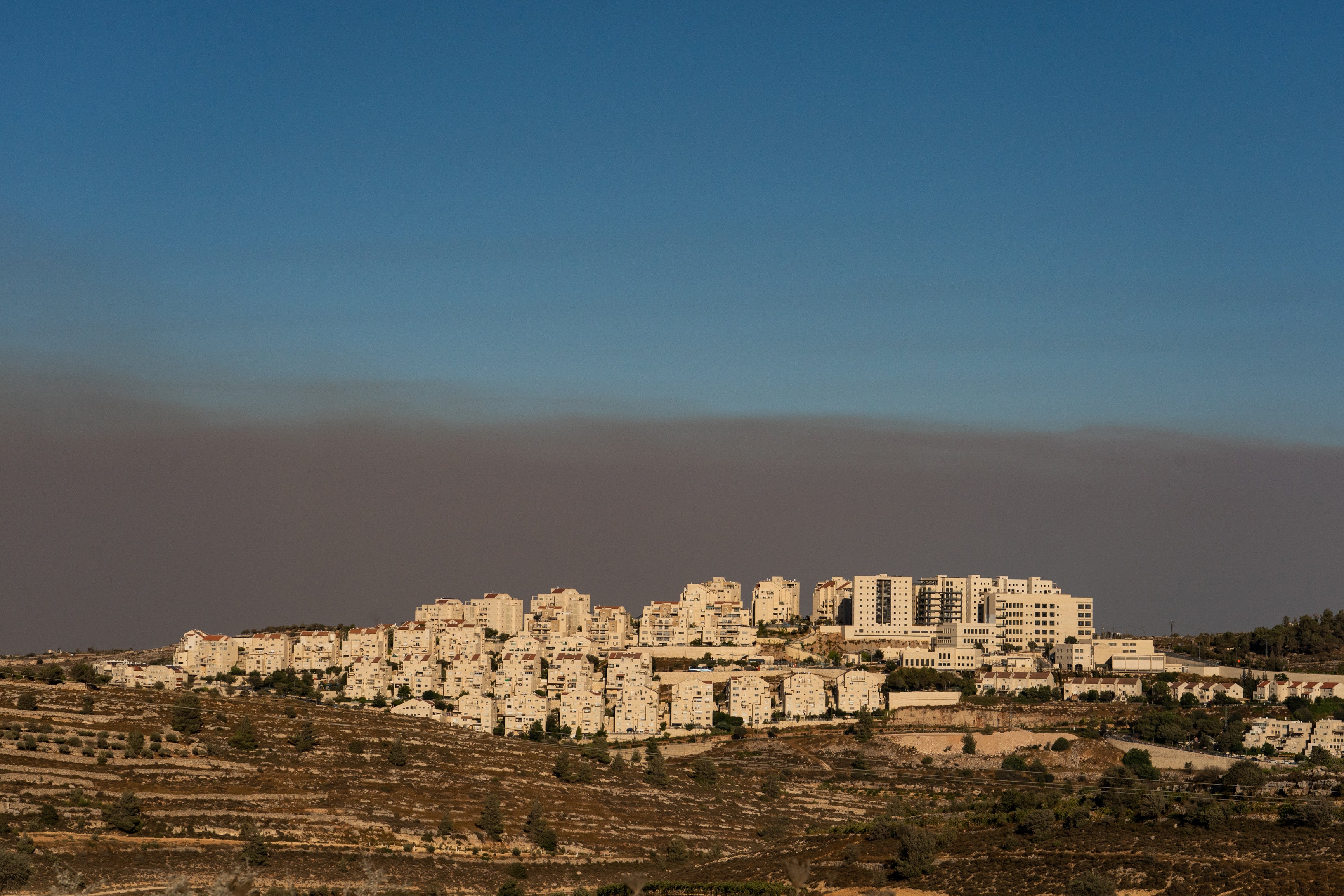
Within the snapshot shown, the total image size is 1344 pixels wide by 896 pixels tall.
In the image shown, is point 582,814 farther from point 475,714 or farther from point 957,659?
point 957,659

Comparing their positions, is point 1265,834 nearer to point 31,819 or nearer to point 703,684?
point 31,819

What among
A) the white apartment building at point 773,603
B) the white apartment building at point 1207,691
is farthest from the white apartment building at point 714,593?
the white apartment building at point 1207,691

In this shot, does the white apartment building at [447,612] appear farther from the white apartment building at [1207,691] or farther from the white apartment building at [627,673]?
the white apartment building at [1207,691]

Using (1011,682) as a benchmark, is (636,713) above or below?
below

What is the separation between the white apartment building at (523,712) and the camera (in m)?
79.1

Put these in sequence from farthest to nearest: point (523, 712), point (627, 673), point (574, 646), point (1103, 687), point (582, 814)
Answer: point (574, 646), point (1103, 687), point (627, 673), point (523, 712), point (582, 814)

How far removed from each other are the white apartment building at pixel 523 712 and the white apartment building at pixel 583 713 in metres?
1.05

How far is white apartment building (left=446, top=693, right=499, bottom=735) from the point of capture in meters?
77.9

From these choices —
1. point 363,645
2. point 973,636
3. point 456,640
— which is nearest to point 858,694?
point 973,636

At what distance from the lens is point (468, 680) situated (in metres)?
84.6

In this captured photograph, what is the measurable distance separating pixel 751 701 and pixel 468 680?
1668cm

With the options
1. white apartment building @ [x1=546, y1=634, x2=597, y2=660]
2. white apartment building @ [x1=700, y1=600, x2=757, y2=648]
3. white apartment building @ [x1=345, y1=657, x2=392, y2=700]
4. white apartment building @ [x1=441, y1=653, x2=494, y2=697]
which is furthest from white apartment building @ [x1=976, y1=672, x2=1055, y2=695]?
white apartment building @ [x1=345, y1=657, x2=392, y2=700]

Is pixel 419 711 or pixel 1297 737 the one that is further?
pixel 419 711

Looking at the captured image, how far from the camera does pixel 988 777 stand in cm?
6712
